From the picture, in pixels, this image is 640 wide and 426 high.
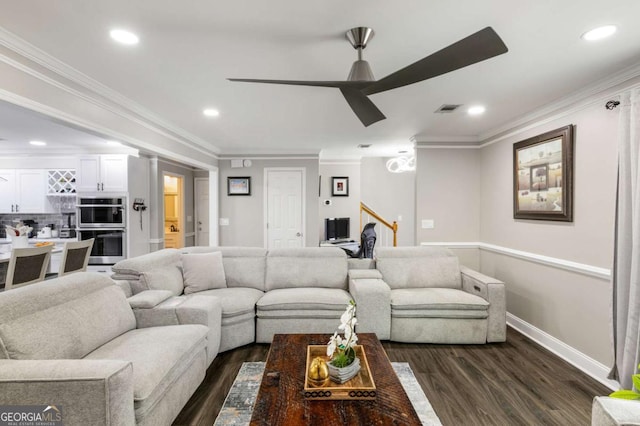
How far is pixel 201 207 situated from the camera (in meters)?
7.06

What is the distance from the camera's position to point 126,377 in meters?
1.44

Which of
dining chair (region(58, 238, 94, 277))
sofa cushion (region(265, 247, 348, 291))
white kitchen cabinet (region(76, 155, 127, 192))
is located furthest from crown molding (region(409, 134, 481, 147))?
dining chair (region(58, 238, 94, 277))

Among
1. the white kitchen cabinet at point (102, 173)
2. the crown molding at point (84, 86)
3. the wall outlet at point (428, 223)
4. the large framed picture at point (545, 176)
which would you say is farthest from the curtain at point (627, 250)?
the white kitchen cabinet at point (102, 173)

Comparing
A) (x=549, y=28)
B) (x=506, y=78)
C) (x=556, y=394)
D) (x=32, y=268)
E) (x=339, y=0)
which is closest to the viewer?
(x=339, y=0)

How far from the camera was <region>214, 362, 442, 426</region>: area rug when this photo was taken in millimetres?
1968

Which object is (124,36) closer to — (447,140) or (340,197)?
(447,140)

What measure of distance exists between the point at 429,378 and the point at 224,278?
2313mm

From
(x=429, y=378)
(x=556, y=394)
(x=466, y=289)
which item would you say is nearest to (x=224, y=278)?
(x=429, y=378)

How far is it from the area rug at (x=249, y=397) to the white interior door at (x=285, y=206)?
324 centimetres


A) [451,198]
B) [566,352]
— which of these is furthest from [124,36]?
[566,352]

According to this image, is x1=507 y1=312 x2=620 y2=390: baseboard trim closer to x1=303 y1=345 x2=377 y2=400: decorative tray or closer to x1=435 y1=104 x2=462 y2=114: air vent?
x1=303 y1=345 x2=377 y2=400: decorative tray

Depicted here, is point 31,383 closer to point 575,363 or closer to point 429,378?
point 429,378

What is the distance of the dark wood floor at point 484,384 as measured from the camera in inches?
80.5

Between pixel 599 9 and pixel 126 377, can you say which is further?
pixel 599 9
